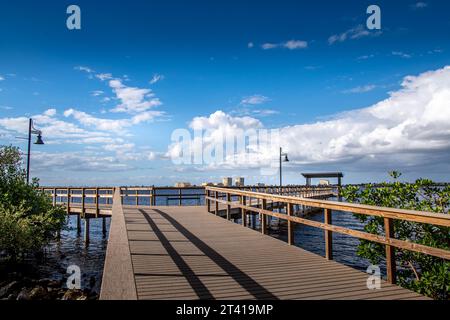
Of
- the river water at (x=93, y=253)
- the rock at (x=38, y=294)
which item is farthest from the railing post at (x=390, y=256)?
the river water at (x=93, y=253)

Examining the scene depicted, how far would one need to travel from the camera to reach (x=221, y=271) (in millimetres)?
5742

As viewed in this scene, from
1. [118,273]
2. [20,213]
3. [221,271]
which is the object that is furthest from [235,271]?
[20,213]

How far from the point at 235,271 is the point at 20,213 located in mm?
10364

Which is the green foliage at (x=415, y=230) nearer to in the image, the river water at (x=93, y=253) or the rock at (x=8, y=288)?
the river water at (x=93, y=253)

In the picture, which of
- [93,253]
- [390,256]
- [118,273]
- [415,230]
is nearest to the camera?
[118,273]

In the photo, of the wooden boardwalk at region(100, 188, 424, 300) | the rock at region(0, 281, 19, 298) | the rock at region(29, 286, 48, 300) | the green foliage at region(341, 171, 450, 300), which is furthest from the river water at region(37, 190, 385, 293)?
the green foliage at region(341, 171, 450, 300)

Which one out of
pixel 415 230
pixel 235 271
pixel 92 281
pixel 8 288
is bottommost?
pixel 92 281

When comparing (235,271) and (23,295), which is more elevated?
(235,271)

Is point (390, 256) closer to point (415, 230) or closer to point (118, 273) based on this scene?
point (415, 230)

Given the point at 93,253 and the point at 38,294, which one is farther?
the point at 93,253

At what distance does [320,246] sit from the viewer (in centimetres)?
2019

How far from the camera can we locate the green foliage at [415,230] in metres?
6.82
